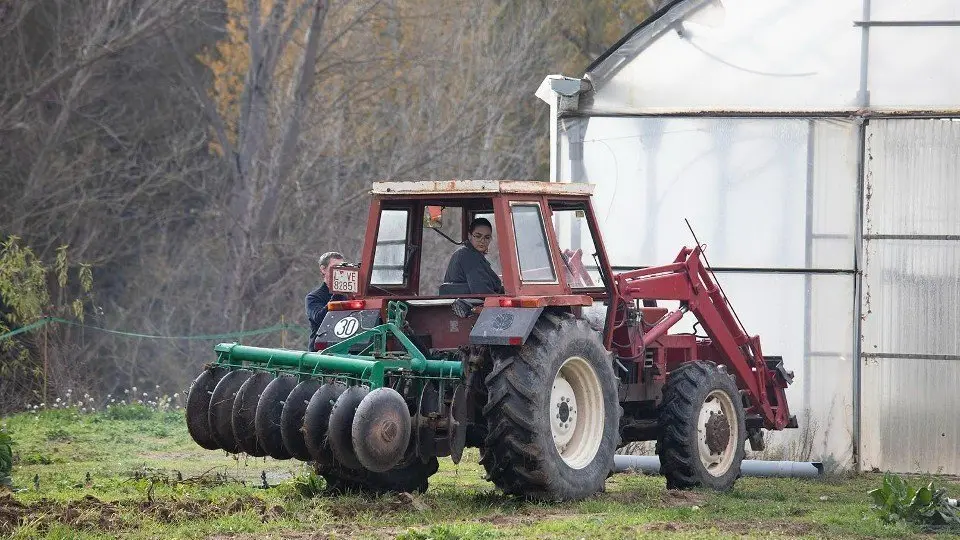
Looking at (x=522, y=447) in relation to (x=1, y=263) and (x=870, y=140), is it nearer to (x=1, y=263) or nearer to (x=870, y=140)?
(x=870, y=140)

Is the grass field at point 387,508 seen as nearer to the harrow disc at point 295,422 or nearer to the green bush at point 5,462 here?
the green bush at point 5,462

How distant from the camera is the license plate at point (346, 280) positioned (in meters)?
11.1

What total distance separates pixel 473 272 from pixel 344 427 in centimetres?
194

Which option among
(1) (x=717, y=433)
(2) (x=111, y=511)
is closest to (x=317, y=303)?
(1) (x=717, y=433)

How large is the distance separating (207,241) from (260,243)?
4107 mm

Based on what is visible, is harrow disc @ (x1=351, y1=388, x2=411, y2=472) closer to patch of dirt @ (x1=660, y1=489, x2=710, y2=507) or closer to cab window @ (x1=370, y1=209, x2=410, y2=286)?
cab window @ (x1=370, y1=209, x2=410, y2=286)

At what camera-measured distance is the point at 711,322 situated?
1258 cm

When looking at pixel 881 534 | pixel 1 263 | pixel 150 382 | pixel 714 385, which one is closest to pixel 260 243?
pixel 150 382

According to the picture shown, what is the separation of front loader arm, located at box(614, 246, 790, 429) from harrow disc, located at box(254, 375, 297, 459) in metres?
2.98

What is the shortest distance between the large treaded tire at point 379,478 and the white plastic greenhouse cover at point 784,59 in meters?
4.99

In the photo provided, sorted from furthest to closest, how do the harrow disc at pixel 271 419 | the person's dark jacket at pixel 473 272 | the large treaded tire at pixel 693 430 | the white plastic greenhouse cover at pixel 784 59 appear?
the white plastic greenhouse cover at pixel 784 59 < the large treaded tire at pixel 693 430 < the person's dark jacket at pixel 473 272 < the harrow disc at pixel 271 419

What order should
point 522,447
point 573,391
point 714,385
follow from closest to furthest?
1. point 522,447
2. point 573,391
3. point 714,385

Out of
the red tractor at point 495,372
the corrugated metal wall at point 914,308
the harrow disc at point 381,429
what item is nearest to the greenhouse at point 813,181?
the corrugated metal wall at point 914,308

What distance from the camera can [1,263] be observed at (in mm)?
19016
